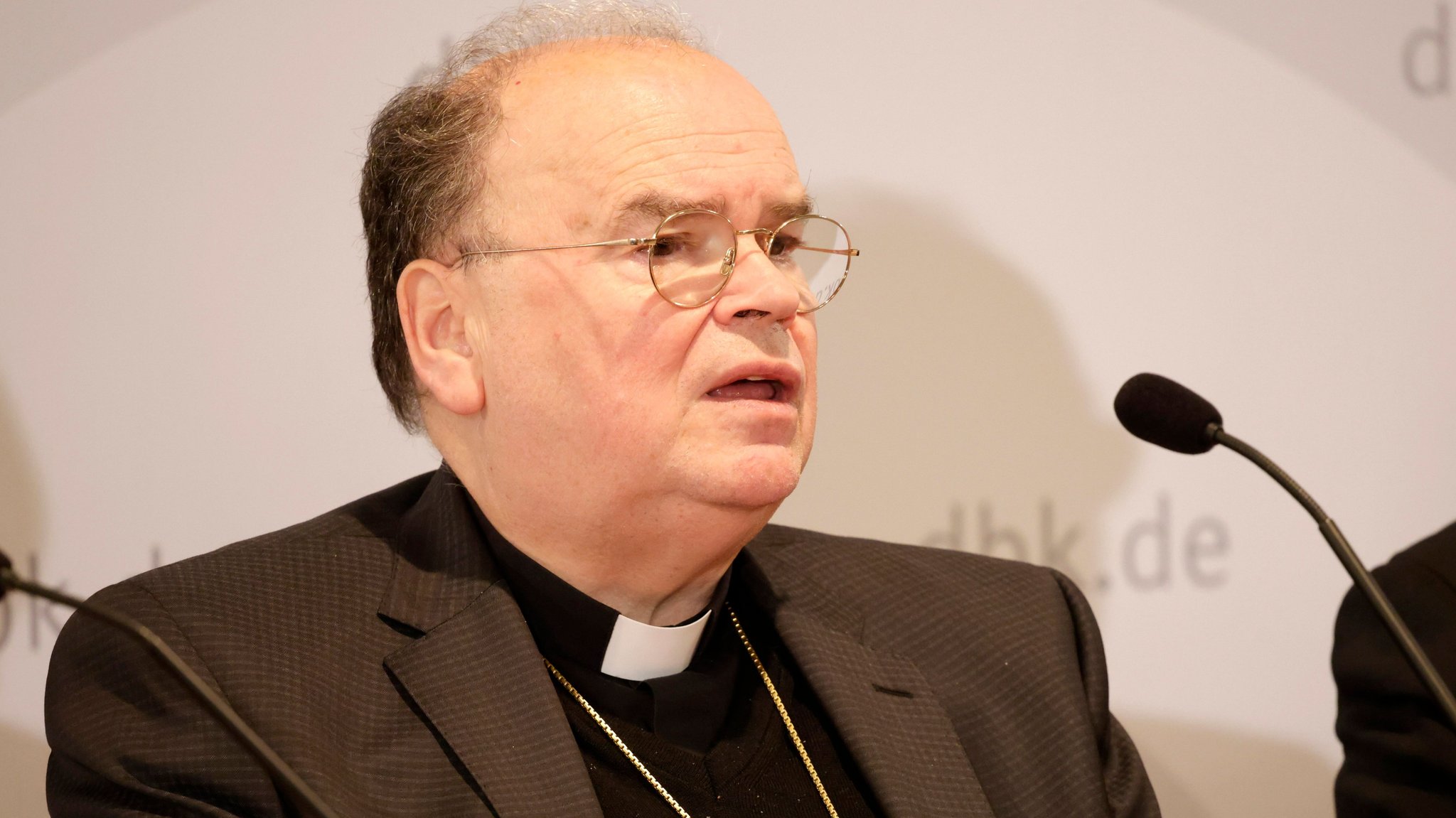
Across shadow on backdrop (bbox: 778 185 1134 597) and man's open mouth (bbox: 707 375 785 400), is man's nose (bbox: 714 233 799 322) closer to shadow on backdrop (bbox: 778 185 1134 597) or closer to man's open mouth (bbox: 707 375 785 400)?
man's open mouth (bbox: 707 375 785 400)

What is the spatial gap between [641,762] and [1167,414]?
2.92 ft

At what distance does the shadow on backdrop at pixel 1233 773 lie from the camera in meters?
2.86

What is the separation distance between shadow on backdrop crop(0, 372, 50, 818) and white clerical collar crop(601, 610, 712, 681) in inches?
39.8

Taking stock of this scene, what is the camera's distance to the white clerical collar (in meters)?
2.15

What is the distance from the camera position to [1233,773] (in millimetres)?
2885

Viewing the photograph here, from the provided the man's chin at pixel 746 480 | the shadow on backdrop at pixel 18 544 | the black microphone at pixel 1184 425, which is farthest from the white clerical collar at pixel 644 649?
the shadow on backdrop at pixel 18 544

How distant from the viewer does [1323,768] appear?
2.90 metres

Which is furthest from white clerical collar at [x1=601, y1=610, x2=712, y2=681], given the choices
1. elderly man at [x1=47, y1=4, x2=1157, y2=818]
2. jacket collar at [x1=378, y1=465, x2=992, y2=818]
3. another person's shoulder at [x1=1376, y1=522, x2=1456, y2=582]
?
another person's shoulder at [x1=1376, y1=522, x2=1456, y2=582]

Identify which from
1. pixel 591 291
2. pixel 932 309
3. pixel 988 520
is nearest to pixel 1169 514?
pixel 988 520

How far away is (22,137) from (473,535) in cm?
107

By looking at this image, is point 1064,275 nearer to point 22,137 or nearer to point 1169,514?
point 1169,514

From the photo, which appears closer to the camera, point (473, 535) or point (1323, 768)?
point (473, 535)

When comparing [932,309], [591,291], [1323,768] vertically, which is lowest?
[1323,768]

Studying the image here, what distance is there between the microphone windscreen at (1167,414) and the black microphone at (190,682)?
1124mm
